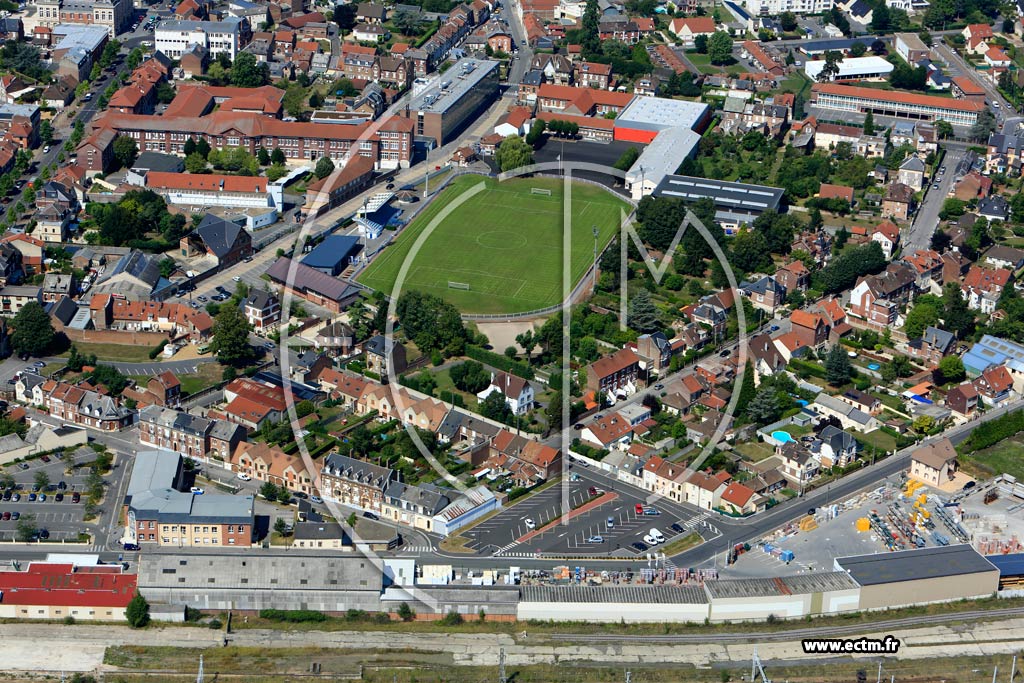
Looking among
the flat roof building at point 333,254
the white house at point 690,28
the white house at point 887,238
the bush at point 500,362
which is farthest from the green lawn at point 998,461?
the white house at point 690,28

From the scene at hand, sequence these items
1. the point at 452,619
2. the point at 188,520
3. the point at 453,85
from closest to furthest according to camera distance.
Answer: the point at 452,619 < the point at 188,520 < the point at 453,85

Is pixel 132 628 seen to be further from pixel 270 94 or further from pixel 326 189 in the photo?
pixel 270 94

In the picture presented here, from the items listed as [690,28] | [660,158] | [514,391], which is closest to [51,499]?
[514,391]

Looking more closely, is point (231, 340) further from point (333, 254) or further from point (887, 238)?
point (887, 238)

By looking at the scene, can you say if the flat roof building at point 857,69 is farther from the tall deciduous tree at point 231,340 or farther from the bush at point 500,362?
the tall deciduous tree at point 231,340

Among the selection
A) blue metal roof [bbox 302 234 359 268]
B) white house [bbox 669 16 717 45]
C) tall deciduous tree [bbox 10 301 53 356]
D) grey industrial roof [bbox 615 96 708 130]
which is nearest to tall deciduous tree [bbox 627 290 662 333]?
blue metal roof [bbox 302 234 359 268]

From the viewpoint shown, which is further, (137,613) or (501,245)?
(501,245)
